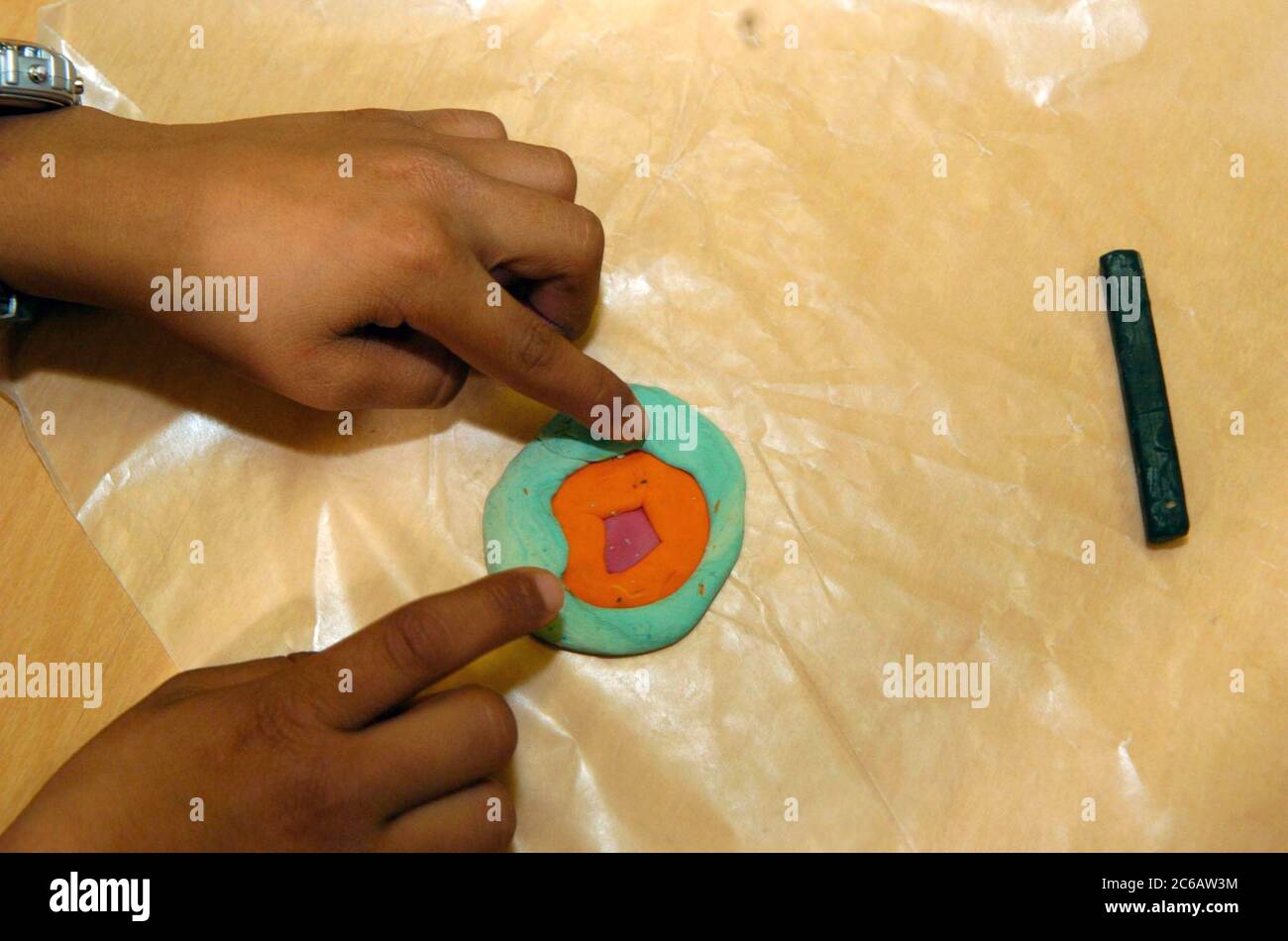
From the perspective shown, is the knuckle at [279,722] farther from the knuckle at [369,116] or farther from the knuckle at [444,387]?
the knuckle at [369,116]

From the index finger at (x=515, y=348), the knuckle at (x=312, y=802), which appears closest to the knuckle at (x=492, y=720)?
the knuckle at (x=312, y=802)

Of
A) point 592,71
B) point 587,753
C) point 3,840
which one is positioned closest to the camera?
point 3,840

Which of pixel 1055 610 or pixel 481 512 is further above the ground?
pixel 481 512

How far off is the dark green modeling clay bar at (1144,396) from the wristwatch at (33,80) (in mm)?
1017

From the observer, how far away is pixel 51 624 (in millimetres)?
866

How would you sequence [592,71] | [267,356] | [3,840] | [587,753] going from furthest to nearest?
[592,71] → [587,753] → [267,356] → [3,840]

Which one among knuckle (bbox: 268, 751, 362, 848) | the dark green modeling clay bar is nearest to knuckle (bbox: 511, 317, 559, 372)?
knuckle (bbox: 268, 751, 362, 848)

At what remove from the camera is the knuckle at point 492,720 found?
2.48ft

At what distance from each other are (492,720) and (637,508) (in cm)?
27

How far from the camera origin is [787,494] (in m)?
0.94

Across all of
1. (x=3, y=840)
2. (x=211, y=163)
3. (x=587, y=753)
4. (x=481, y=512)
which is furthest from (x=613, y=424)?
(x=3, y=840)

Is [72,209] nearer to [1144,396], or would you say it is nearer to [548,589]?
[548,589]
